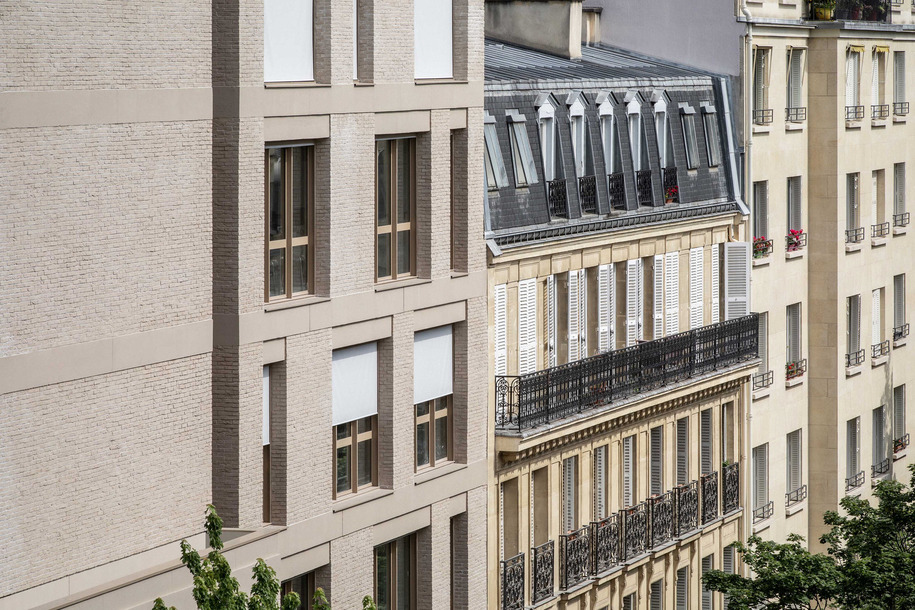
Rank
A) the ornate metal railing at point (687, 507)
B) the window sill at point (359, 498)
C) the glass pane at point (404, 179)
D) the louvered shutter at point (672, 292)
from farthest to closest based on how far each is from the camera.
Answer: the ornate metal railing at point (687, 507), the louvered shutter at point (672, 292), the glass pane at point (404, 179), the window sill at point (359, 498)

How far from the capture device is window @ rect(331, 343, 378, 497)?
35969 mm

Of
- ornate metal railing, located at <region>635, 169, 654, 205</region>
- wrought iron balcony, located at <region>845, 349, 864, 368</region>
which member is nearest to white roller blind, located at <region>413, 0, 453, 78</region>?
ornate metal railing, located at <region>635, 169, 654, 205</region>

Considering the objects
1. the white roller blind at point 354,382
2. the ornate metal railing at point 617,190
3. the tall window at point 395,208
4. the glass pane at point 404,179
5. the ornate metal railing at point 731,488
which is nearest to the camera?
the white roller blind at point 354,382

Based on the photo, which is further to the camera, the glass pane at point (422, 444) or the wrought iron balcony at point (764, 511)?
the wrought iron balcony at point (764, 511)

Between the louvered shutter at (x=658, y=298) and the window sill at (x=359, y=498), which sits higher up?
the louvered shutter at (x=658, y=298)

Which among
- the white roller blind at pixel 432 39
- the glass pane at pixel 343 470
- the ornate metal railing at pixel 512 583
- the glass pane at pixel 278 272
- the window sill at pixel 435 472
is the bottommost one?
the ornate metal railing at pixel 512 583

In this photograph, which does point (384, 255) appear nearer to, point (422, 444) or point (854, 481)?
point (422, 444)

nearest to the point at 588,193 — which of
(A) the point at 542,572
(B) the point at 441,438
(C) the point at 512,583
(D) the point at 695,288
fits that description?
(D) the point at 695,288

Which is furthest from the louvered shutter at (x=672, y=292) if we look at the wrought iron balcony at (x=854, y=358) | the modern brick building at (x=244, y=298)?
the wrought iron balcony at (x=854, y=358)

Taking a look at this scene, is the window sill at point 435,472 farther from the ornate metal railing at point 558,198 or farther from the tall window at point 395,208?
the ornate metal railing at point 558,198

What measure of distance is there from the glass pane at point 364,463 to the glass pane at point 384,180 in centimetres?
429

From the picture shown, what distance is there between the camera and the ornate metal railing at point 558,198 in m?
44.0

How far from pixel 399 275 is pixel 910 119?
3460 centimetres

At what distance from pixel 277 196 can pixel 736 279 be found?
891 inches
